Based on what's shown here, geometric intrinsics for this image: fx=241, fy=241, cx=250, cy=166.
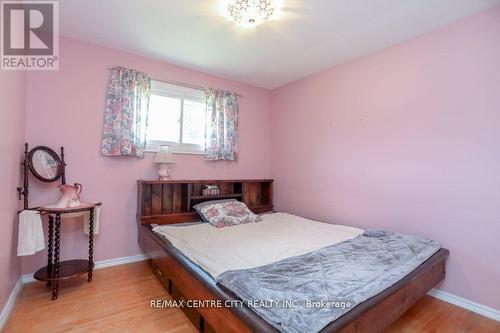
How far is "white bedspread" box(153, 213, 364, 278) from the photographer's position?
1670 millimetres

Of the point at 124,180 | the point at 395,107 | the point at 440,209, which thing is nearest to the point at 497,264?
the point at 440,209

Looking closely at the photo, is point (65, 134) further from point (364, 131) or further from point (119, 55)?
point (364, 131)

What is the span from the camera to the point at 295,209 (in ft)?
11.6

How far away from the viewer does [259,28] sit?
7.47 ft

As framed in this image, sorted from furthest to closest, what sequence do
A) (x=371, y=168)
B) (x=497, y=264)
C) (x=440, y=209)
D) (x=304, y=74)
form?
(x=304, y=74) → (x=371, y=168) → (x=440, y=209) → (x=497, y=264)

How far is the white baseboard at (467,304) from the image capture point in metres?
1.90

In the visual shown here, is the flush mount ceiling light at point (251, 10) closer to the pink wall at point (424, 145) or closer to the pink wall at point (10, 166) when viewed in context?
the pink wall at point (424, 145)

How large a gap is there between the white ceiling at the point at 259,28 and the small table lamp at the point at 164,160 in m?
1.12

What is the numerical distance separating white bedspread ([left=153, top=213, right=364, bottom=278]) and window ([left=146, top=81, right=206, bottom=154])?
1093mm

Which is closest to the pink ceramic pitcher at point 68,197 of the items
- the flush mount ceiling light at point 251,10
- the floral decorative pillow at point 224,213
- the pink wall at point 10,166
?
the pink wall at point 10,166

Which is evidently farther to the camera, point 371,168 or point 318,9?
point 371,168

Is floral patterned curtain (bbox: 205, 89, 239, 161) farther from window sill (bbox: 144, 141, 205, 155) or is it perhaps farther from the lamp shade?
the lamp shade

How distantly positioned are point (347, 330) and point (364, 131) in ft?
7.18

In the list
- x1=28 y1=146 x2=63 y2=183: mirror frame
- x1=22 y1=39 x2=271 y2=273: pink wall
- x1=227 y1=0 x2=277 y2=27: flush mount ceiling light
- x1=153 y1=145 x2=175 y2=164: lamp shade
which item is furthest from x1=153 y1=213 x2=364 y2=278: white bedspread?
x1=227 y1=0 x2=277 y2=27: flush mount ceiling light
